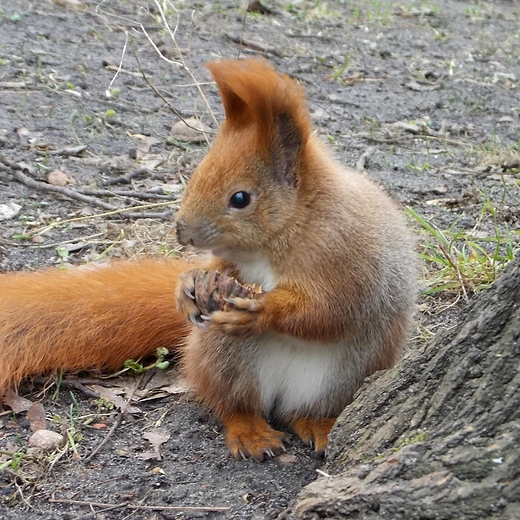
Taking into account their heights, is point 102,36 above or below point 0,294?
above

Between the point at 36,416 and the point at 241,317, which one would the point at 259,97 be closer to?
the point at 241,317

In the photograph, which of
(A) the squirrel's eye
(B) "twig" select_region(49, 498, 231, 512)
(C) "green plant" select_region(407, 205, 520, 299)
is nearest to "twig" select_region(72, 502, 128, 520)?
(B) "twig" select_region(49, 498, 231, 512)

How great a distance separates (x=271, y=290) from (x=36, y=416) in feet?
2.48

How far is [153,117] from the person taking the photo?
4.24 meters

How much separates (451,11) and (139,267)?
6.17 m

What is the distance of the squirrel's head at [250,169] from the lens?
1927 mm

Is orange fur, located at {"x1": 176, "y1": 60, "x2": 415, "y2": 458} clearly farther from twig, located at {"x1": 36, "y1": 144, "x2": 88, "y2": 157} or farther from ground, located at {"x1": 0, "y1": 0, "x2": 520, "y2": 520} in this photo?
twig, located at {"x1": 36, "y1": 144, "x2": 88, "y2": 157}

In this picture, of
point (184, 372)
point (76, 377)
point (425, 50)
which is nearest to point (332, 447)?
point (184, 372)

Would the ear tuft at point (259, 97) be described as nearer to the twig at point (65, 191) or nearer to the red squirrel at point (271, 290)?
the red squirrel at point (271, 290)

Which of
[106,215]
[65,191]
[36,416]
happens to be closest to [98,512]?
[36,416]

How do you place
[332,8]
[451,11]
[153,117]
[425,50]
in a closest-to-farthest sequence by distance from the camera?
[153,117]
[425,50]
[332,8]
[451,11]

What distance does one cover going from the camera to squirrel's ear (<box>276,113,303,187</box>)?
6.48ft

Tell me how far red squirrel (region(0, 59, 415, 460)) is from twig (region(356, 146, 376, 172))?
1555 millimetres

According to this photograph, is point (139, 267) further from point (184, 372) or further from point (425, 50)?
point (425, 50)
